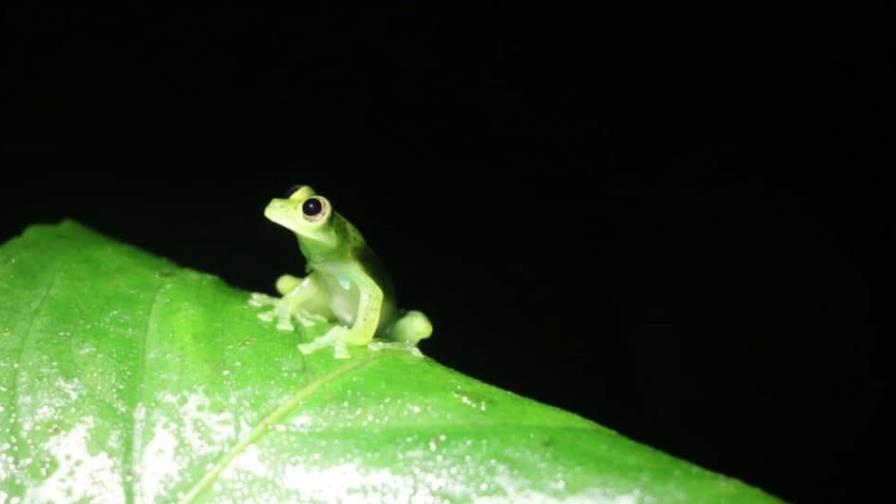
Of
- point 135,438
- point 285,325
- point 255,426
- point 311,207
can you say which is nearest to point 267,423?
point 255,426

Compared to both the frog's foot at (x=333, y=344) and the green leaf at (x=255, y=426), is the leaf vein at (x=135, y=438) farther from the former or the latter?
the frog's foot at (x=333, y=344)

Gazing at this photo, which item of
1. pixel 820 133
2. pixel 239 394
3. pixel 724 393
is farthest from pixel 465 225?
pixel 239 394

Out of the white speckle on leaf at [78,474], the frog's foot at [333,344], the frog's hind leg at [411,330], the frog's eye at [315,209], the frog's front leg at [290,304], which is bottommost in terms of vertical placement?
the white speckle on leaf at [78,474]

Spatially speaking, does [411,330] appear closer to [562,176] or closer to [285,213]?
[285,213]

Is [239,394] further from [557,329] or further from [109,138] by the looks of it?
[109,138]

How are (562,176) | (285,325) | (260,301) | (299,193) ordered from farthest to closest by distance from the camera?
1. (562,176)
2. (299,193)
3. (260,301)
4. (285,325)

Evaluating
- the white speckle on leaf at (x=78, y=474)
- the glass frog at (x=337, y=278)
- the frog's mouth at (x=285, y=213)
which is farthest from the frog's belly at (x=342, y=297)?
the white speckle on leaf at (x=78, y=474)

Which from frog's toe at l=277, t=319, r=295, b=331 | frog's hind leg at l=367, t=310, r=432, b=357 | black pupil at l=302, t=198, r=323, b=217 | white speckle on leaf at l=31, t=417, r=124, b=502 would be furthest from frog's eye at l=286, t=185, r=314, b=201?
white speckle on leaf at l=31, t=417, r=124, b=502
